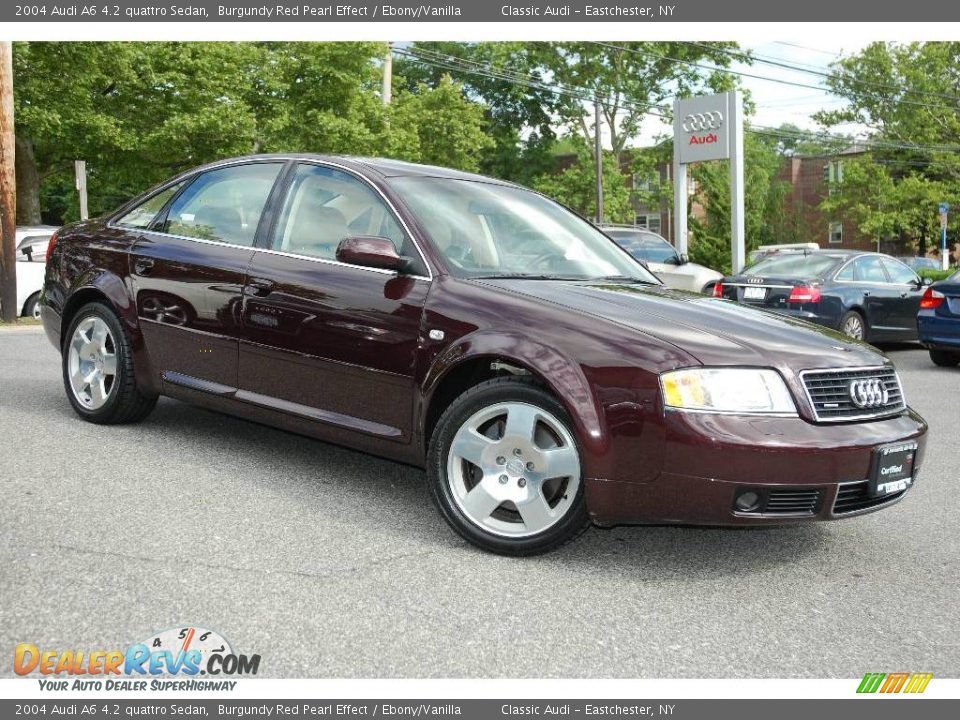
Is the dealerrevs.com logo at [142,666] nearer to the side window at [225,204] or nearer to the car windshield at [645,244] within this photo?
the side window at [225,204]

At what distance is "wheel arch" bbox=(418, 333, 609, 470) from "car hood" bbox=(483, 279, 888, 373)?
10.4 inches

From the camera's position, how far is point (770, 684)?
3049 mm

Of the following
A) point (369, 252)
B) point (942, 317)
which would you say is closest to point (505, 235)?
point (369, 252)

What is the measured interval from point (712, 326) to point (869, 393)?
67 centimetres

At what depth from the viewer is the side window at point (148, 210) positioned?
20.3 ft

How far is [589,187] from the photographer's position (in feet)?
167

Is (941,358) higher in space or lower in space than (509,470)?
lower

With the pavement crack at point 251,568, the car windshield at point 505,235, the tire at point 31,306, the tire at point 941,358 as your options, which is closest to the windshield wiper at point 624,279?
the car windshield at point 505,235

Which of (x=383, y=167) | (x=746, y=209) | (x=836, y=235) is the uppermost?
(x=746, y=209)

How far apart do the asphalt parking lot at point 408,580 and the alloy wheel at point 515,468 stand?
18cm

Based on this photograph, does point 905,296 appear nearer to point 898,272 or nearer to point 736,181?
point 898,272

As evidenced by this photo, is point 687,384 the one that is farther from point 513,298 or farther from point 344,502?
point 344,502

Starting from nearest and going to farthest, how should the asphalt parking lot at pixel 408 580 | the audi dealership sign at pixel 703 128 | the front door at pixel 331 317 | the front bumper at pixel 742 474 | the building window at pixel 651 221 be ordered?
the asphalt parking lot at pixel 408 580 → the front bumper at pixel 742 474 → the front door at pixel 331 317 → the audi dealership sign at pixel 703 128 → the building window at pixel 651 221

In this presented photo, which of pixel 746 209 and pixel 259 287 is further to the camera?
pixel 746 209
